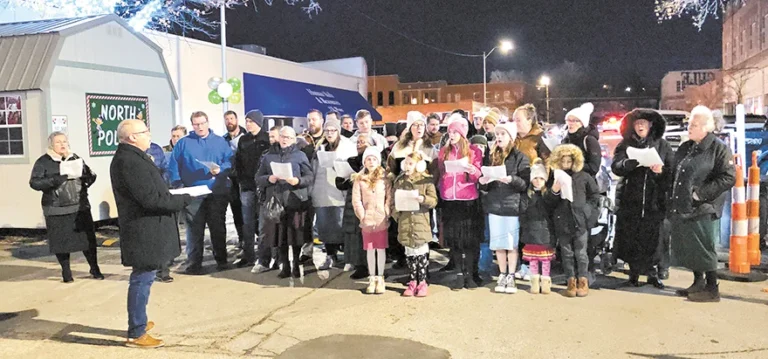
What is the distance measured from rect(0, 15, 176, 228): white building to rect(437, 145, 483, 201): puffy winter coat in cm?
692

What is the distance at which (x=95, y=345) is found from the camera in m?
5.38

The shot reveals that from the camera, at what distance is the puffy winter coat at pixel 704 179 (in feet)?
20.0

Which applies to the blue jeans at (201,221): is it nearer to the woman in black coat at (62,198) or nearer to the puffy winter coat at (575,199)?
the woman in black coat at (62,198)

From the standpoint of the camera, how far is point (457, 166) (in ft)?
21.6

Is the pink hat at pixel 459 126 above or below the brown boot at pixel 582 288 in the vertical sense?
above

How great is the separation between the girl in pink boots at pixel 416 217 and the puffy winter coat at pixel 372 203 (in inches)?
4.9

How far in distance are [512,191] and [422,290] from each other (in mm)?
1380

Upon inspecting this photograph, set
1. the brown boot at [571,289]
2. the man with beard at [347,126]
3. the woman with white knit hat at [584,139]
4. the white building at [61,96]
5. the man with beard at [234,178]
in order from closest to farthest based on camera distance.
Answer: the brown boot at [571,289], the woman with white knit hat at [584,139], the man with beard at [234,178], the man with beard at [347,126], the white building at [61,96]

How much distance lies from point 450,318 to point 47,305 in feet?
13.7

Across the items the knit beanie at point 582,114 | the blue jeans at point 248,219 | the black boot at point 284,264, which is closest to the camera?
the knit beanie at point 582,114

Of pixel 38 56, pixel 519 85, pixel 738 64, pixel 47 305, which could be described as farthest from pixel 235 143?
pixel 519 85

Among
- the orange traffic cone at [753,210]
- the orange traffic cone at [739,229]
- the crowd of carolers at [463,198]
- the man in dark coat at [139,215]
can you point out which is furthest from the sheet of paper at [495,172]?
the orange traffic cone at [753,210]

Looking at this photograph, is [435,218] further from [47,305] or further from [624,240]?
[47,305]

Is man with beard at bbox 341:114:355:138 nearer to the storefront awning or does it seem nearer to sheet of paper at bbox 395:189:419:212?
sheet of paper at bbox 395:189:419:212
